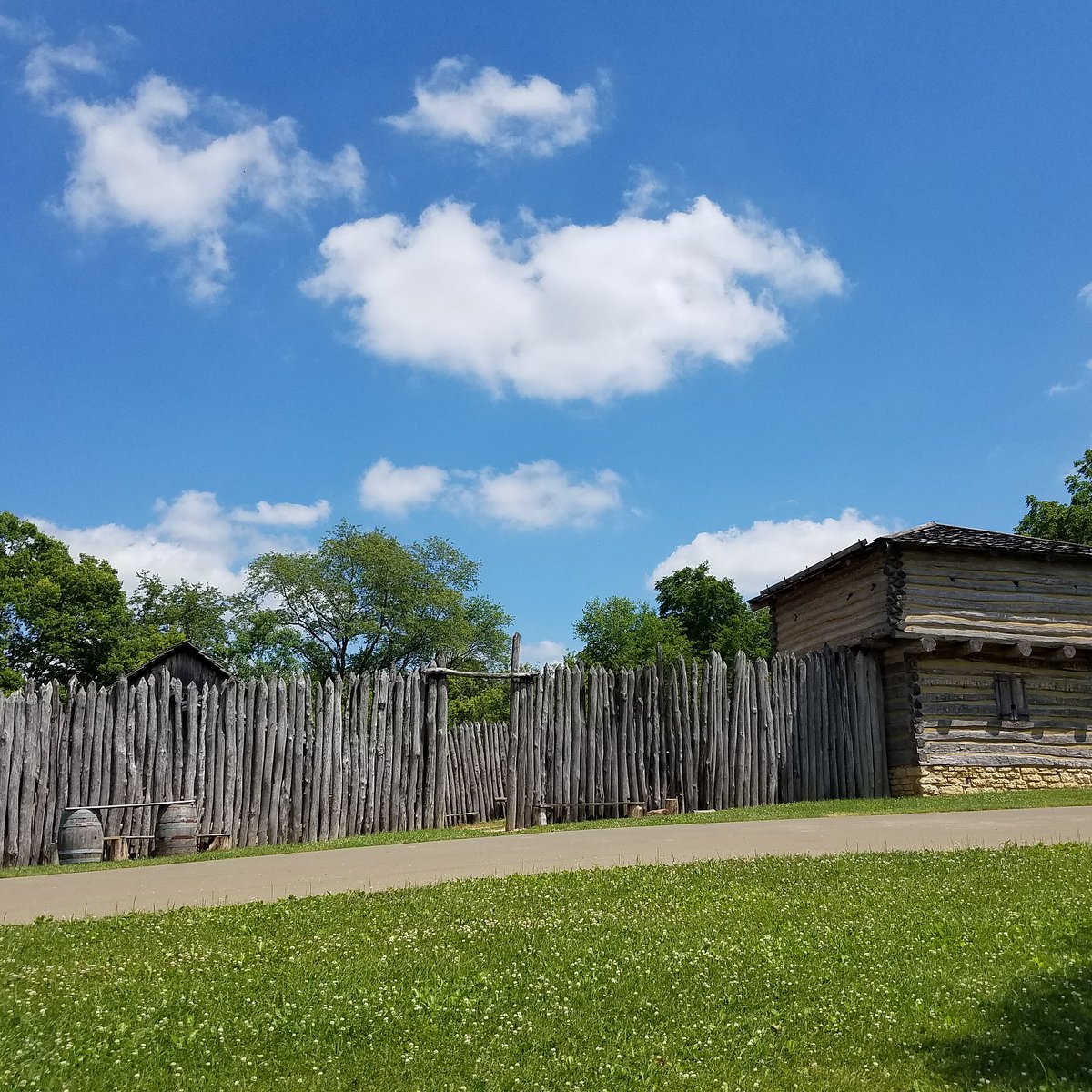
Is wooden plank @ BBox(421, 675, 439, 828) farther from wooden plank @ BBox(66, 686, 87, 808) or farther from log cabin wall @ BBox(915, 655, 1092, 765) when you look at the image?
log cabin wall @ BBox(915, 655, 1092, 765)

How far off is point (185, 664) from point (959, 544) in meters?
20.0

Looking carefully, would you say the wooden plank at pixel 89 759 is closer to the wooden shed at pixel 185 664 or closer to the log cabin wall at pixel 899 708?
the wooden shed at pixel 185 664

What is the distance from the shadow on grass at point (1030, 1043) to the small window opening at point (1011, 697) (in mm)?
16997

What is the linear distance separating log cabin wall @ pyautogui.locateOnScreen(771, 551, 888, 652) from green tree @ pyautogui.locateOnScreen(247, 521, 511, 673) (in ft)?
101

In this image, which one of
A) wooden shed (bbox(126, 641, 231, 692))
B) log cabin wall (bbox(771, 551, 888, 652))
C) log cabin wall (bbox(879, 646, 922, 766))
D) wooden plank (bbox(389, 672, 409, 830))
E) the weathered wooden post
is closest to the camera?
wooden plank (bbox(389, 672, 409, 830))

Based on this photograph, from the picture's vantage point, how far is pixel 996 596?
21.3 meters

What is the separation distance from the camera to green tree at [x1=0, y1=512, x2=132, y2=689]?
38594 millimetres

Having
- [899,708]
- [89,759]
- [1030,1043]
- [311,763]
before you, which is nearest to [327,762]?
[311,763]

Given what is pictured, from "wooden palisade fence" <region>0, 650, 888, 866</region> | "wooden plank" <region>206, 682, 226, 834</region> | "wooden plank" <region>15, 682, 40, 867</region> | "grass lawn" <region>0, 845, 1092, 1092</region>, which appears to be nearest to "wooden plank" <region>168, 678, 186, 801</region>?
"wooden palisade fence" <region>0, 650, 888, 866</region>

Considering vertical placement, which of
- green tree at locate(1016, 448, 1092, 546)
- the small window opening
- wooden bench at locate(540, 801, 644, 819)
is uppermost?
green tree at locate(1016, 448, 1092, 546)

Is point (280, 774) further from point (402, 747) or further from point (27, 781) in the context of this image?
point (27, 781)

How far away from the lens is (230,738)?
1402cm

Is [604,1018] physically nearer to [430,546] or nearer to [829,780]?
[829,780]

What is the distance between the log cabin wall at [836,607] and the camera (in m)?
20.9
